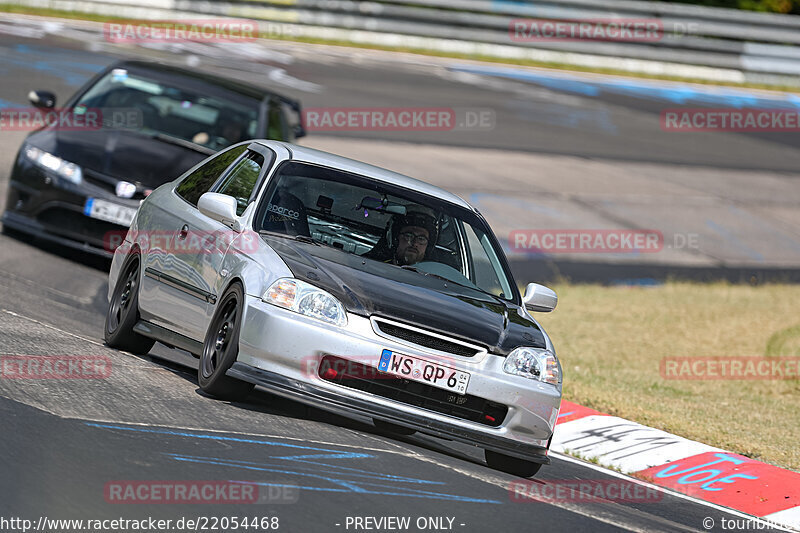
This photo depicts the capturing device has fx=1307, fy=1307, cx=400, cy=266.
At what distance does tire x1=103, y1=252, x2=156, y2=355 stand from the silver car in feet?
0.05

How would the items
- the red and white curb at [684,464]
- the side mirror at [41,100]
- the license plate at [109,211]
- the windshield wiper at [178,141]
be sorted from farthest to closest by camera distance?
the side mirror at [41,100]
the windshield wiper at [178,141]
the license plate at [109,211]
the red and white curb at [684,464]

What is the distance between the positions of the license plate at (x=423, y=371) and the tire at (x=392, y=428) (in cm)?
27

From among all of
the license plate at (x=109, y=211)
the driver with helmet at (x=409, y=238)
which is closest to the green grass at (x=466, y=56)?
the license plate at (x=109, y=211)

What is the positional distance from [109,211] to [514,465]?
17.9 ft

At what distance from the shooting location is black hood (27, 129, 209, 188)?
1162 cm

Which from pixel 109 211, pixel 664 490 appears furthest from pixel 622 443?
pixel 109 211

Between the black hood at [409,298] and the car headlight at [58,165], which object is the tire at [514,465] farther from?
the car headlight at [58,165]

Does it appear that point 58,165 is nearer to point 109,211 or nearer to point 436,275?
point 109,211

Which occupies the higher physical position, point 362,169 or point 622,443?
point 362,169

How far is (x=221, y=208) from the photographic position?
24.7 feet

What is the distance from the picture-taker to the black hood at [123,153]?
11.6 meters

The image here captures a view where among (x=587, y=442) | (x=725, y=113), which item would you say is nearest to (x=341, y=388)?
(x=587, y=442)

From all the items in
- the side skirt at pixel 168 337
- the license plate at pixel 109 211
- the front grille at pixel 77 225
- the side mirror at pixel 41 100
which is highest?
the side mirror at pixel 41 100

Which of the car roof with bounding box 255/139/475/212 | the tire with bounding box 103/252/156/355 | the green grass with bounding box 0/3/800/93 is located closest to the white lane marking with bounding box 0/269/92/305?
the tire with bounding box 103/252/156/355
